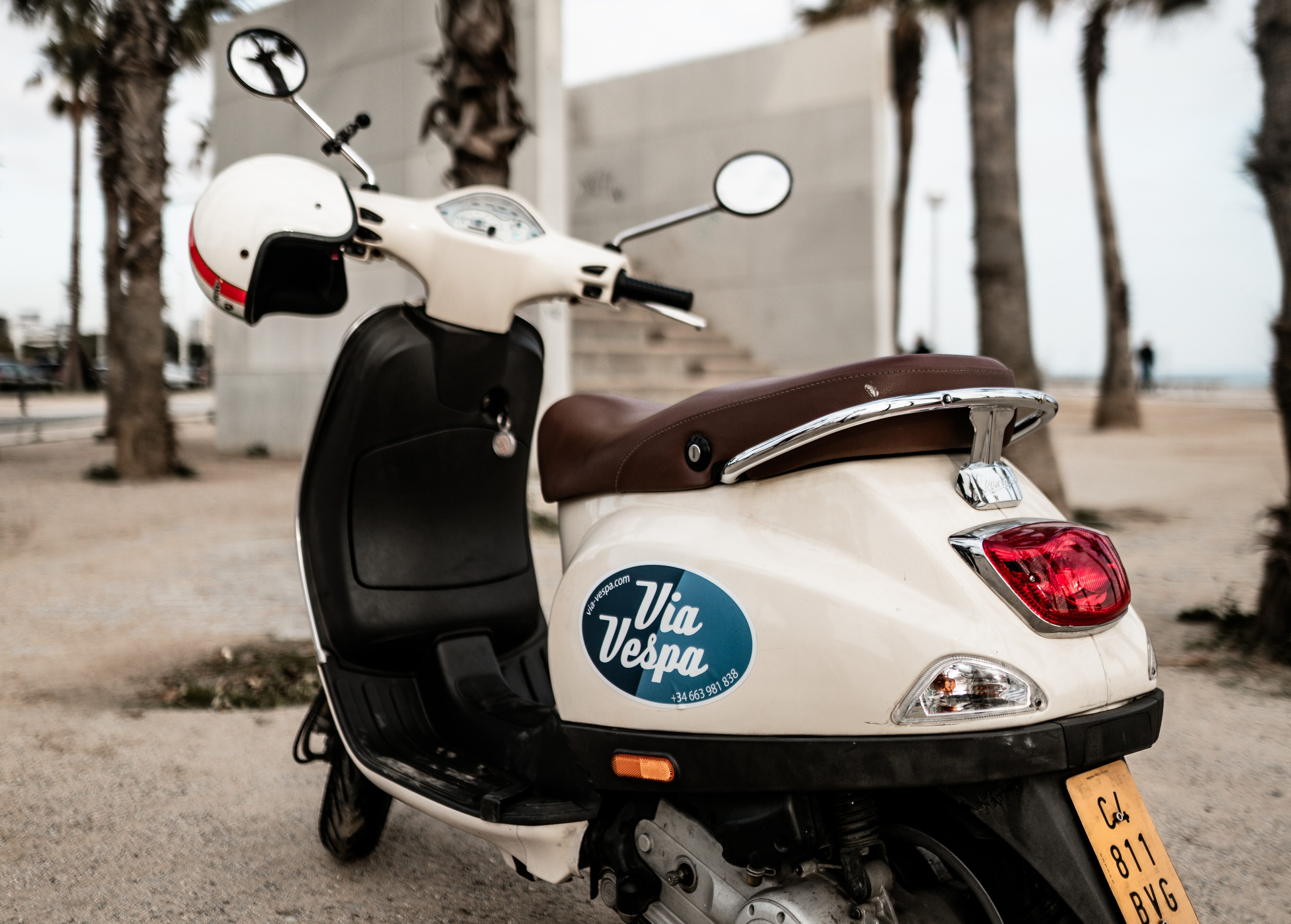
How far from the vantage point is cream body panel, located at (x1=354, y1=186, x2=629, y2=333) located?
2023mm

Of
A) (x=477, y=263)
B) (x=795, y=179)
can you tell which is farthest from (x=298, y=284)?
(x=795, y=179)

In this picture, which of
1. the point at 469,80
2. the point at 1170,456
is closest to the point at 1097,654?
the point at 469,80

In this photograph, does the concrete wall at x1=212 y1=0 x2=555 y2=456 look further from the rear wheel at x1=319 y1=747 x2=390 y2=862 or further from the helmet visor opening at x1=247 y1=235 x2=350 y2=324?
the rear wheel at x1=319 y1=747 x2=390 y2=862

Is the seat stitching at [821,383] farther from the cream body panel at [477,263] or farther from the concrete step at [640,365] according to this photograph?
the concrete step at [640,365]

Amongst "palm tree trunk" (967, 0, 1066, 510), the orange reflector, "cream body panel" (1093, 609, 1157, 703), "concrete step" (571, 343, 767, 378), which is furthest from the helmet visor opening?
"concrete step" (571, 343, 767, 378)

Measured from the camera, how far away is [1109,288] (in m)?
17.6

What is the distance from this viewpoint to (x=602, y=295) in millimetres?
2201

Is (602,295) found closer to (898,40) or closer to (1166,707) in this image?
(1166,707)

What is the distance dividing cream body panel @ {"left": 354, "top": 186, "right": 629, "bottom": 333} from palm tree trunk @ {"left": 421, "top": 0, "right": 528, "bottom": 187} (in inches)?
148

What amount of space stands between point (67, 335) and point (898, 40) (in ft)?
113

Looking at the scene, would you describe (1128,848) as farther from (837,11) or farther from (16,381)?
(16,381)

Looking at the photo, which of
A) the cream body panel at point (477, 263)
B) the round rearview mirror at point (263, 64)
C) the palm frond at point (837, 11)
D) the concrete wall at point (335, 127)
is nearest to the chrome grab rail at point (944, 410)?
the cream body panel at point (477, 263)

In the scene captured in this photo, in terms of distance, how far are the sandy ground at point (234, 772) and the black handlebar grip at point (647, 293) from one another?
4.10 feet

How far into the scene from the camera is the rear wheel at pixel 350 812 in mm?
2256
